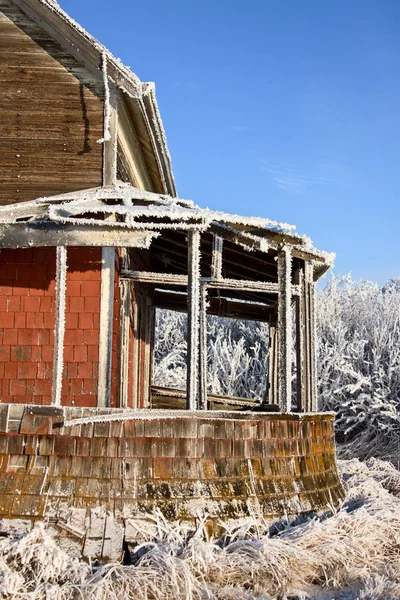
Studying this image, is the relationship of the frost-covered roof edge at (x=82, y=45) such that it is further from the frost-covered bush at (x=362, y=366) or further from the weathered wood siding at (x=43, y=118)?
the frost-covered bush at (x=362, y=366)

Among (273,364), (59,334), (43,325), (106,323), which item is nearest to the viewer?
(59,334)

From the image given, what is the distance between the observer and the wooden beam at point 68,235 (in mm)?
7371

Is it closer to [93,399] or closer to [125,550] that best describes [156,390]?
[93,399]

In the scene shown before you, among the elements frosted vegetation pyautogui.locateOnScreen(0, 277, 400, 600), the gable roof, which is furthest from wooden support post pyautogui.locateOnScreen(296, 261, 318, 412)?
frosted vegetation pyautogui.locateOnScreen(0, 277, 400, 600)

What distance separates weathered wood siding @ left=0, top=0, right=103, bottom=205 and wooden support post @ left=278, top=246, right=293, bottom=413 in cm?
297

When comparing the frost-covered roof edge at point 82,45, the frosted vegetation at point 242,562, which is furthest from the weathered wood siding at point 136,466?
the frost-covered roof edge at point 82,45

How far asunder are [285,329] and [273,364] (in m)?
4.66

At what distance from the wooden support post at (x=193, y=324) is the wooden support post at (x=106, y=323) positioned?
4.40ft

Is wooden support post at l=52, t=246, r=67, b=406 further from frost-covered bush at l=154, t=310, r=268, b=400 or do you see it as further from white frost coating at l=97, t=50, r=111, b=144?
frost-covered bush at l=154, t=310, r=268, b=400

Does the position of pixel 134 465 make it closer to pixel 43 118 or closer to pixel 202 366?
pixel 202 366

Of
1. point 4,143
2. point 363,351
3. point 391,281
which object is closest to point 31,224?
point 4,143

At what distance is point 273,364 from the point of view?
1299cm

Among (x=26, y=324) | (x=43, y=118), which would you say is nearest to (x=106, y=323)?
(x=26, y=324)

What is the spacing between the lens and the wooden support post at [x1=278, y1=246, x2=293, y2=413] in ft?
26.7
